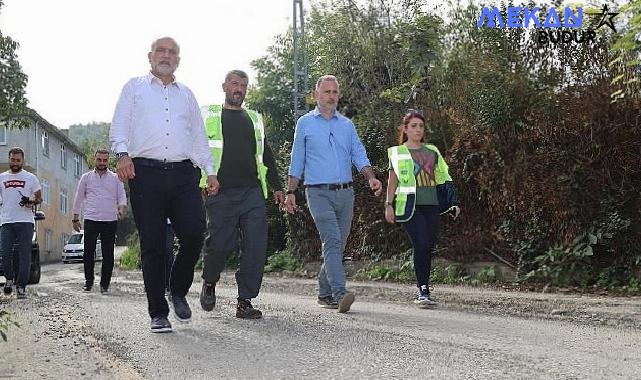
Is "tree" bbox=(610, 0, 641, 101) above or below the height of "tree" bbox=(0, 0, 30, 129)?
below

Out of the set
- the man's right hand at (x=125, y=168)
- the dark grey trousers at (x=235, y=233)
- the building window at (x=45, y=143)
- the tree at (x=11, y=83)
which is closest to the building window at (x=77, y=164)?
the building window at (x=45, y=143)

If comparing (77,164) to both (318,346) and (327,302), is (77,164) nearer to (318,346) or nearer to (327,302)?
(327,302)

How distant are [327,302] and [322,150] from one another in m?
1.43

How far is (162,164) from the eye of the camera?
18.9ft

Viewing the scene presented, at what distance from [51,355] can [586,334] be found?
3.50 meters

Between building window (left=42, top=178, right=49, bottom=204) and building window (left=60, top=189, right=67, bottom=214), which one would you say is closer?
building window (left=42, top=178, right=49, bottom=204)

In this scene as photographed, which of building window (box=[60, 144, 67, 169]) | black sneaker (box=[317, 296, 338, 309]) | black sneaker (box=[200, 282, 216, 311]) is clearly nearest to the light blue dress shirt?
black sneaker (box=[317, 296, 338, 309])

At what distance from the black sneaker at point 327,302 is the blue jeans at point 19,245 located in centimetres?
396

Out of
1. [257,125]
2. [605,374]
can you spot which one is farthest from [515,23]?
[605,374]

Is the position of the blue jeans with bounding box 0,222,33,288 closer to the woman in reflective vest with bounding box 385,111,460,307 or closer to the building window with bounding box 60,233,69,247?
the woman in reflective vest with bounding box 385,111,460,307

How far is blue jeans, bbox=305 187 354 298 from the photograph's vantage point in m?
7.16

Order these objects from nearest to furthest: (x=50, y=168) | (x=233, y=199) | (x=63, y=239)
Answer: (x=233, y=199), (x=50, y=168), (x=63, y=239)

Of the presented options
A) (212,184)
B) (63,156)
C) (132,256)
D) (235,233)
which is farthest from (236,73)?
(63,156)

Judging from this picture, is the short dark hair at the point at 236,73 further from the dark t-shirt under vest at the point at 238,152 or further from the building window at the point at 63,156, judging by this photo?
the building window at the point at 63,156
